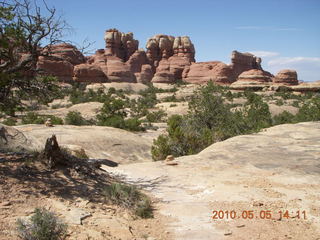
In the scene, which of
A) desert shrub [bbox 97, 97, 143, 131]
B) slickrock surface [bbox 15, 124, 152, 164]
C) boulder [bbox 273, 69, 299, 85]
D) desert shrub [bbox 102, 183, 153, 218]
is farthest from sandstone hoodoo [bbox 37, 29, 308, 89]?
desert shrub [bbox 102, 183, 153, 218]

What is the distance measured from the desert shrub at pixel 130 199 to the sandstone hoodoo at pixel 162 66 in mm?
51949

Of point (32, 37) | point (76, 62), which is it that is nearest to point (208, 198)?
point (32, 37)

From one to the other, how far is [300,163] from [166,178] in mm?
3552

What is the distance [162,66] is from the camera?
3009 inches

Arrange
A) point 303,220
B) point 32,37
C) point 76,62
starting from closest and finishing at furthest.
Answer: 1. point 303,220
2. point 32,37
3. point 76,62

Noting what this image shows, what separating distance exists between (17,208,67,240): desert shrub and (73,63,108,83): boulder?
53438 mm

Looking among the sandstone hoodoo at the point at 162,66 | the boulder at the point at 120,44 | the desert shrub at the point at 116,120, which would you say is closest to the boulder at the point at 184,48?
the sandstone hoodoo at the point at 162,66

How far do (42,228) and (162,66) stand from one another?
2924 inches

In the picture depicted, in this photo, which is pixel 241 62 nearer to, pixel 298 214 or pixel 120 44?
pixel 120 44

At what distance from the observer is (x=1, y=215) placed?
4.08 metres

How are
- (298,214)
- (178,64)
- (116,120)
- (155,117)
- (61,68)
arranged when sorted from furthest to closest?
1. (178,64)
2. (61,68)
3. (155,117)
4. (116,120)
5. (298,214)

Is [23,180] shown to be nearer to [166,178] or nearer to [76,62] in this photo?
[166,178]

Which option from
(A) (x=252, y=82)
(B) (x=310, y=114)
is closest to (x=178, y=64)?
(A) (x=252, y=82)

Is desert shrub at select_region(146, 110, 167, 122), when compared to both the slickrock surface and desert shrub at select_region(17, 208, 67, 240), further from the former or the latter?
desert shrub at select_region(17, 208, 67, 240)
